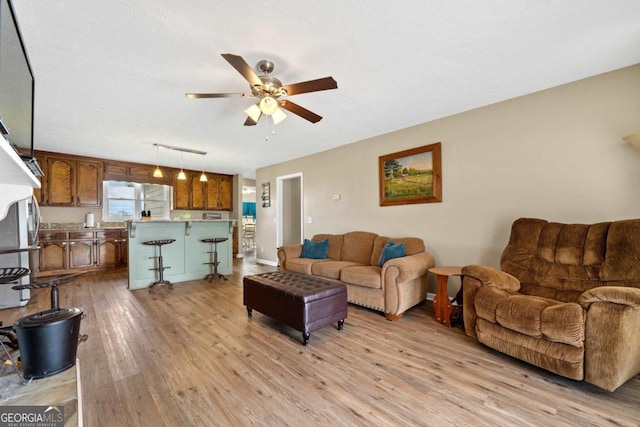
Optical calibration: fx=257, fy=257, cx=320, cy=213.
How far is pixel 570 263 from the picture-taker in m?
2.30

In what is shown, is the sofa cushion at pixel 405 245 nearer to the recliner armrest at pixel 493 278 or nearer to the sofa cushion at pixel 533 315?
the recliner armrest at pixel 493 278

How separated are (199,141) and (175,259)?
7.10 ft

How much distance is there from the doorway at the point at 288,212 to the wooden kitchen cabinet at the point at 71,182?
402 centimetres

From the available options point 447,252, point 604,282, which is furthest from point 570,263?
point 447,252

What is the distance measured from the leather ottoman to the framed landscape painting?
1.89 metres

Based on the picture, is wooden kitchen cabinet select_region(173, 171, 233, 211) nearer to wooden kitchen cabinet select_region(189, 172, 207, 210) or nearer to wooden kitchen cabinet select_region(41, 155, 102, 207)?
wooden kitchen cabinet select_region(189, 172, 207, 210)

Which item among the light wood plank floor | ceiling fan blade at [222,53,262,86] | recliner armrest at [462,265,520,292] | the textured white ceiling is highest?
the textured white ceiling

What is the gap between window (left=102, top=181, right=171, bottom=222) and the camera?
6.11 m

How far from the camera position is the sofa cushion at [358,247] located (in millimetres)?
3987

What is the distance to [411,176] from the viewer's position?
3.85 meters

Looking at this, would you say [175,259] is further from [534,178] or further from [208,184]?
[534,178]

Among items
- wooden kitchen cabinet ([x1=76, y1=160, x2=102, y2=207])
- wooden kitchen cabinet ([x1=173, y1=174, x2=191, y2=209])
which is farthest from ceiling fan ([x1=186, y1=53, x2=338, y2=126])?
wooden kitchen cabinet ([x1=173, y1=174, x2=191, y2=209])

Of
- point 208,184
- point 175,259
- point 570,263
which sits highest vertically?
point 208,184

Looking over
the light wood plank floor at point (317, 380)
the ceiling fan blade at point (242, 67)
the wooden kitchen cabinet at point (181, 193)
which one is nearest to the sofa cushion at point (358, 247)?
the light wood plank floor at point (317, 380)
